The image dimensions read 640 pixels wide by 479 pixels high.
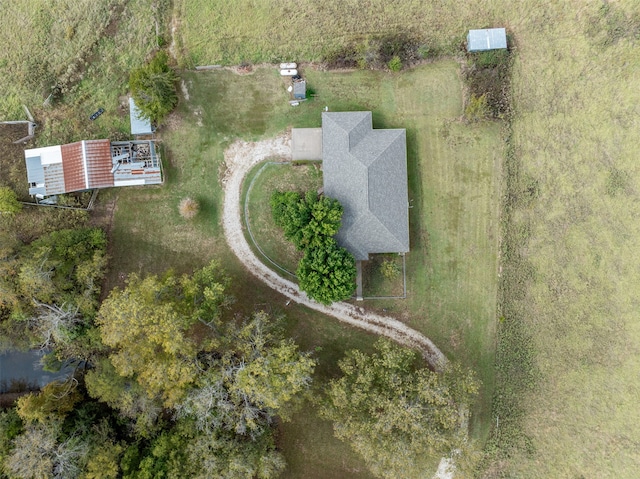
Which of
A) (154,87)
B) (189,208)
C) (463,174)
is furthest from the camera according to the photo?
(463,174)

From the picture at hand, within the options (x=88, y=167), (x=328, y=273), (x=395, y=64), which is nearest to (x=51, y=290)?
(x=88, y=167)

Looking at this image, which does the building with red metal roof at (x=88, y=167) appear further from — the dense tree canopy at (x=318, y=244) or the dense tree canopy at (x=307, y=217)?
the dense tree canopy at (x=318, y=244)

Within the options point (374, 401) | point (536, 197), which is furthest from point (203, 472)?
point (536, 197)

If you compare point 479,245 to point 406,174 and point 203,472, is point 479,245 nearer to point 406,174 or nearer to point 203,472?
point 406,174

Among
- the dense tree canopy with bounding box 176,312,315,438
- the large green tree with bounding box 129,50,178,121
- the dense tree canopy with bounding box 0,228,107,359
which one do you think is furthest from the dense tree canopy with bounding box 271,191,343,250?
the dense tree canopy with bounding box 0,228,107,359

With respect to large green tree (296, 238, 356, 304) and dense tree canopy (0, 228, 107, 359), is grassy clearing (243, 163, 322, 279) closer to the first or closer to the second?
large green tree (296, 238, 356, 304)

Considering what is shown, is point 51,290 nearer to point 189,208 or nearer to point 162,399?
point 162,399
